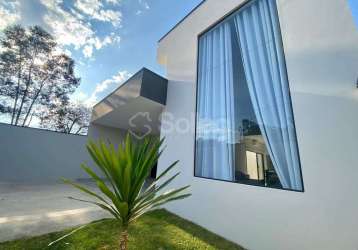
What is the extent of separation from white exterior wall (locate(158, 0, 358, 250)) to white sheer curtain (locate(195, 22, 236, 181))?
0.43 metres

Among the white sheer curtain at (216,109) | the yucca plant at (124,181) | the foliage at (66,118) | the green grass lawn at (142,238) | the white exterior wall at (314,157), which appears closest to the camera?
the yucca plant at (124,181)

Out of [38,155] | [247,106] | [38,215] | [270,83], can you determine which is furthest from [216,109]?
[38,155]

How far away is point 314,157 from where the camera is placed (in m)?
1.92

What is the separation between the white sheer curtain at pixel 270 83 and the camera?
2.18 metres

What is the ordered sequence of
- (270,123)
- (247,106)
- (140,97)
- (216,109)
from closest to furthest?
(270,123) < (247,106) < (216,109) < (140,97)

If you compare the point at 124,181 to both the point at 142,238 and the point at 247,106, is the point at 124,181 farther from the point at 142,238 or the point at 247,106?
the point at 247,106

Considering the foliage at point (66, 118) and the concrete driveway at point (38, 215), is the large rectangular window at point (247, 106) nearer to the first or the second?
the concrete driveway at point (38, 215)

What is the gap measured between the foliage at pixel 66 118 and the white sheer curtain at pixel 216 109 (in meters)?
12.5

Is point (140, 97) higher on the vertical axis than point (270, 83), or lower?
higher

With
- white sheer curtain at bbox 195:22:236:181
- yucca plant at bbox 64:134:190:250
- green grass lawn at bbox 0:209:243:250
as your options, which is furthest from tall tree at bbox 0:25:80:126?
yucca plant at bbox 64:134:190:250

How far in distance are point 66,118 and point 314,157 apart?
1500 centimetres

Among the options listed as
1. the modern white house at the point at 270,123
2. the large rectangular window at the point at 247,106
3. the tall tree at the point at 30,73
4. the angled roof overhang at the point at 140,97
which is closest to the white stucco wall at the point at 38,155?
the angled roof overhang at the point at 140,97

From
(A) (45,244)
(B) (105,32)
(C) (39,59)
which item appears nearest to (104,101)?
(B) (105,32)

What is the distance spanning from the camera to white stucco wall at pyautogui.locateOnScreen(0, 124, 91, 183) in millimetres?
6035
